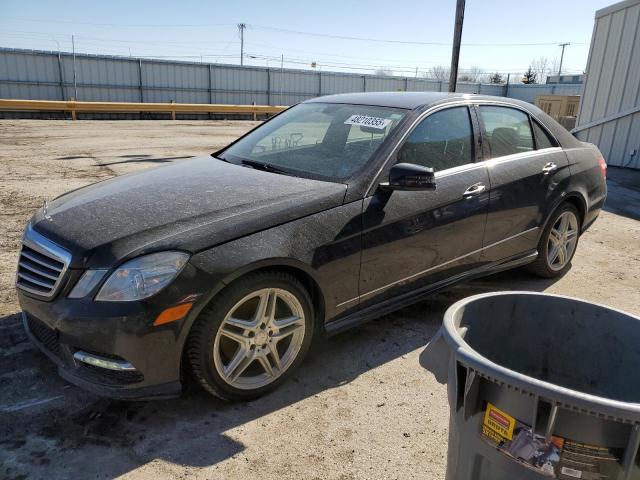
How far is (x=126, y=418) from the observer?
8.91 feet

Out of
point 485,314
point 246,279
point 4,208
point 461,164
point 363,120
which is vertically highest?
point 363,120

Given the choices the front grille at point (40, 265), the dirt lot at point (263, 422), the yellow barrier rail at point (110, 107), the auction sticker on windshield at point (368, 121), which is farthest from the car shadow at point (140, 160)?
the yellow barrier rail at point (110, 107)

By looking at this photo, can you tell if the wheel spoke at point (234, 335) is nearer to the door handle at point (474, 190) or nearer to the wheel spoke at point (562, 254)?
the door handle at point (474, 190)

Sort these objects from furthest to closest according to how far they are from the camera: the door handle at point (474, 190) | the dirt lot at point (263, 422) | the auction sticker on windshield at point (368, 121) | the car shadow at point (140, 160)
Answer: the car shadow at point (140, 160) → the door handle at point (474, 190) → the auction sticker on windshield at point (368, 121) → the dirt lot at point (263, 422)

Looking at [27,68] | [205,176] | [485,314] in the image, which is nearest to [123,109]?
[27,68]

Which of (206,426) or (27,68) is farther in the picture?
(27,68)

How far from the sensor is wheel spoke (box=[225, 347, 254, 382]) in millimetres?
2756

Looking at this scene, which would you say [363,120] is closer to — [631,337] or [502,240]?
[502,240]

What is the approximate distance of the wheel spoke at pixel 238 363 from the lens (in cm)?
276

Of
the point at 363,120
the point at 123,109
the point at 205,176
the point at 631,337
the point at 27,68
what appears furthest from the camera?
the point at 27,68

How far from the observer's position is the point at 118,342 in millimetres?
2434

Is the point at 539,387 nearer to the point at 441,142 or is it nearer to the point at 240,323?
the point at 240,323

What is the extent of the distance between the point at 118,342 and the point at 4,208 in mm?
5429

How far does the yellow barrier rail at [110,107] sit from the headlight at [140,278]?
884 inches
